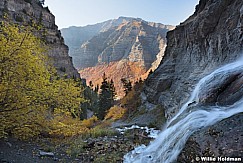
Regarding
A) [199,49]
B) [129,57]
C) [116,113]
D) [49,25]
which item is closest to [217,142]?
[199,49]

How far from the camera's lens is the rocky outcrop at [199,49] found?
1223 centimetres

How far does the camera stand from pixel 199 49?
1620 centimetres

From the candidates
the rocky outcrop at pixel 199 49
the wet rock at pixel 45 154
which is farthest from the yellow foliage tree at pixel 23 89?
the rocky outcrop at pixel 199 49

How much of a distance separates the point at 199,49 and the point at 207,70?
323 centimetres

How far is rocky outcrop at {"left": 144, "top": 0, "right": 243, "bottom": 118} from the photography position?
1223 cm

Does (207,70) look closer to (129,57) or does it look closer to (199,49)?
(199,49)

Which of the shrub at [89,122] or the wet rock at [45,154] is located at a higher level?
the wet rock at [45,154]

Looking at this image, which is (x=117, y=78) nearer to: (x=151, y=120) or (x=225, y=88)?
(x=151, y=120)

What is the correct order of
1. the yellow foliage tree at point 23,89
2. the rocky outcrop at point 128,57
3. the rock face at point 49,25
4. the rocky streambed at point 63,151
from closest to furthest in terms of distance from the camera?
the yellow foliage tree at point 23,89
the rocky streambed at point 63,151
the rock face at point 49,25
the rocky outcrop at point 128,57

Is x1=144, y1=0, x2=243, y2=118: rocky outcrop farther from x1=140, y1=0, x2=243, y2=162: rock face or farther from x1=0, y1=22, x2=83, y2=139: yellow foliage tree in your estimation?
x1=0, y1=22, x2=83, y2=139: yellow foliage tree

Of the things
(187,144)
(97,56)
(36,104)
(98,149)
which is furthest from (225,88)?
(97,56)

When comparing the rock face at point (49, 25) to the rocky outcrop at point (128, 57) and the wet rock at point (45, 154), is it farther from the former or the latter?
the rocky outcrop at point (128, 57)

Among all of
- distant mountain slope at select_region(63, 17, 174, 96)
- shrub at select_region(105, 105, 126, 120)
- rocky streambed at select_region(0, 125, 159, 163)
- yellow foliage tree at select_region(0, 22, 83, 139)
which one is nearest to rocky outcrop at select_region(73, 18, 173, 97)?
distant mountain slope at select_region(63, 17, 174, 96)

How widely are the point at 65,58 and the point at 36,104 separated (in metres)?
42.1
